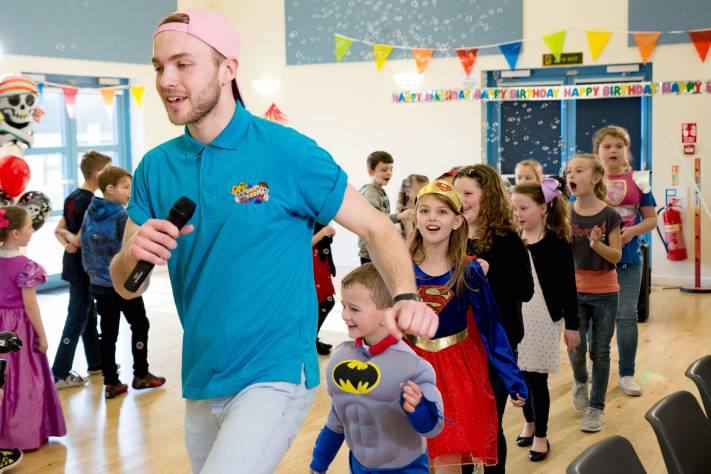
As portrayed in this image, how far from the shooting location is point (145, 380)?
19.5 ft

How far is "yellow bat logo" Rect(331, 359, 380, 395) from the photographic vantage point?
2.74 m

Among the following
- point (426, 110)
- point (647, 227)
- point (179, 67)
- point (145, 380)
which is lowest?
point (145, 380)

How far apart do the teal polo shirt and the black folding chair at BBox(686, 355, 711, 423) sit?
1235 mm

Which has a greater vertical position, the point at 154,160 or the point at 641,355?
the point at 154,160

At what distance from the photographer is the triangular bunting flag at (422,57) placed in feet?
36.2

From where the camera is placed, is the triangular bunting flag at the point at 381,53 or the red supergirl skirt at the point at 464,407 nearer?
the red supergirl skirt at the point at 464,407

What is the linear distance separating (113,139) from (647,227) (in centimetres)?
768

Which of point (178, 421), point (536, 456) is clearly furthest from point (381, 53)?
point (536, 456)

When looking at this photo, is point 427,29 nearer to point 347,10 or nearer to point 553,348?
point 347,10

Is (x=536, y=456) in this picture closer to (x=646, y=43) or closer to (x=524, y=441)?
(x=524, y=441)

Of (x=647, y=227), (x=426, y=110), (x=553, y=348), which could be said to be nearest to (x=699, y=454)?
(x=553, y=348)

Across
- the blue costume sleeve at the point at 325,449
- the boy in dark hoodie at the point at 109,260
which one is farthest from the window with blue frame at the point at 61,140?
the blue costume sleeve at the point at 325,449

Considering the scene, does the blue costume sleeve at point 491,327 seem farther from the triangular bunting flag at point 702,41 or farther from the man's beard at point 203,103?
the triangular bunting flag at point 702,41

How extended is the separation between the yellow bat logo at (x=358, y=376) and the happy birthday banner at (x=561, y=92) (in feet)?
26.2
